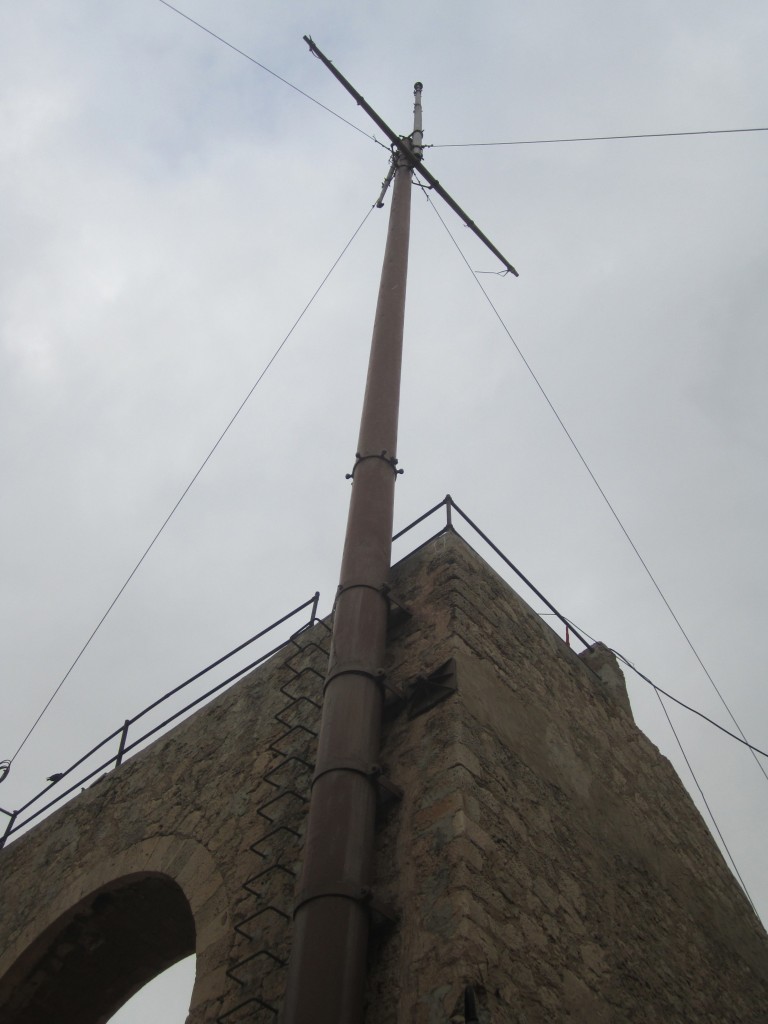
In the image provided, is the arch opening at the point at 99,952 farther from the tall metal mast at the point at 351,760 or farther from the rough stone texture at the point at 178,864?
the tall metal mast at the point at 351,760

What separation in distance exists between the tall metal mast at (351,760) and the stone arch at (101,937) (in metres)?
1.60

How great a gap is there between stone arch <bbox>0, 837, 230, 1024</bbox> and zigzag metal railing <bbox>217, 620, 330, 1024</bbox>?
67cm

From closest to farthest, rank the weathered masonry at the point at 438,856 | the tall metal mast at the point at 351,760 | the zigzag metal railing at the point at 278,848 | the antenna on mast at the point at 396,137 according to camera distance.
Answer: the tall metal mast at the point at 351,760 < the weathered masonry at the point at 438,856 < the zigzag metal railing at the point at 278,848 < the antenna on mast at the point at 396,137

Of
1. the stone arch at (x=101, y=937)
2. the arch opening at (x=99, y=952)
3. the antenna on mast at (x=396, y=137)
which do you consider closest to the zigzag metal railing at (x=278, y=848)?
the stone arch at (x=101, y=937)

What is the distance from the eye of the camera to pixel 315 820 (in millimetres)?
5078

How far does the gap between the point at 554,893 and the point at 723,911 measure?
2.67 metres

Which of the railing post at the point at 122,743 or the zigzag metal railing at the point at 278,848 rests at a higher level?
the railing post at the point at 122,743

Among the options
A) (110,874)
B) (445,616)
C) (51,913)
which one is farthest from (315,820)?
(51,913)

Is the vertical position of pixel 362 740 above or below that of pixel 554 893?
above

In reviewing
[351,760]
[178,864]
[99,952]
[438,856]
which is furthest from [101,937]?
[438,856]

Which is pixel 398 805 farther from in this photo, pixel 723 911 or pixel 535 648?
pixel 723 911

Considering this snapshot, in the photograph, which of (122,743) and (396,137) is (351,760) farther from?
(396,137)

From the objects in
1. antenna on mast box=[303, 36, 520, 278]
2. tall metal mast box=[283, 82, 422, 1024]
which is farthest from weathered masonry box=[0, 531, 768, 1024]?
antenna on mast box=[303, 36, 520, 278]

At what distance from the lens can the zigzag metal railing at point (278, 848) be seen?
5.01 metres
